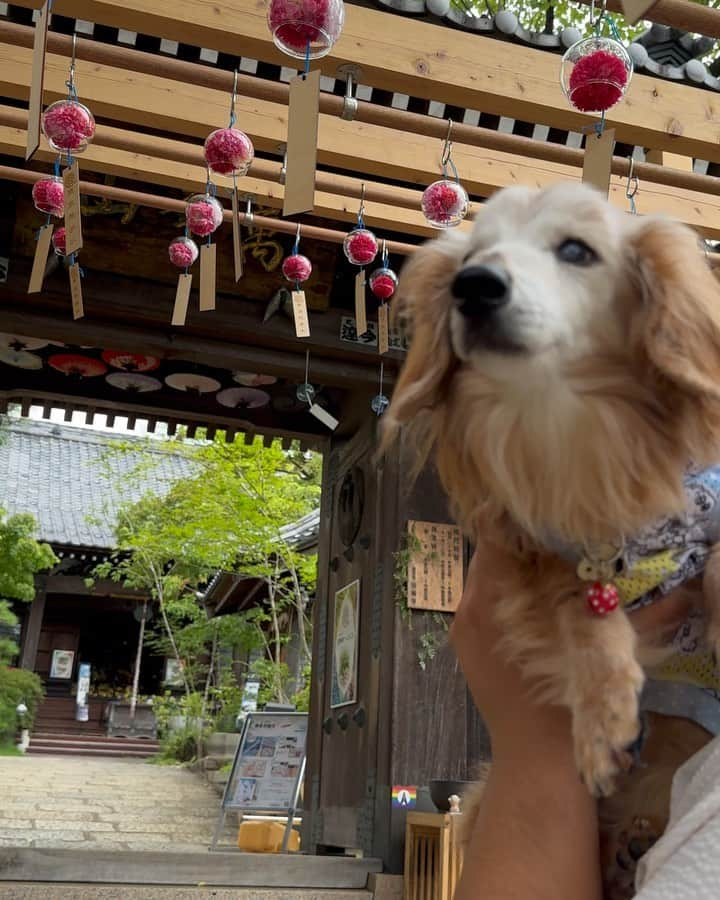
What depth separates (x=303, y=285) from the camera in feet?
21.8

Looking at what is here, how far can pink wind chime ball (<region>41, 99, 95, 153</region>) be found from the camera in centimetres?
327

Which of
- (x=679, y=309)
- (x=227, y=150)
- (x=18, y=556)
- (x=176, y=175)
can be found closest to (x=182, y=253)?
(x=176, y=175)

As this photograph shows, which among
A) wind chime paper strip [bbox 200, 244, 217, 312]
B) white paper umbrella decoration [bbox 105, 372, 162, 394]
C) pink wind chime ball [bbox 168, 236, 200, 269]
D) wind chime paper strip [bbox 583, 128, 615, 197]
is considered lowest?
wind chime paper strip [bbox 583, 128, 615, 197]

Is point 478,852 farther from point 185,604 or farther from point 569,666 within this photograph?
point 185,604

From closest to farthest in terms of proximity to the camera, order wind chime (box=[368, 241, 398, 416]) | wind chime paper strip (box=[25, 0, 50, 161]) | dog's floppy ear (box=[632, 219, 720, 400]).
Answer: dog's floppy ear (box=[632, 219, 720, 400]) < wind chime paper strip (box=[25, 0, 50, 161]) < wind chime (box=[368, 241, 398, 416])

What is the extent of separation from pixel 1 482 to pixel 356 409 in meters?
17.0

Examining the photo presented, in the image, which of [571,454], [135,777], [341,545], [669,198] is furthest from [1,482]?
[571,454]

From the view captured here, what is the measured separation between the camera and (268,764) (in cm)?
855

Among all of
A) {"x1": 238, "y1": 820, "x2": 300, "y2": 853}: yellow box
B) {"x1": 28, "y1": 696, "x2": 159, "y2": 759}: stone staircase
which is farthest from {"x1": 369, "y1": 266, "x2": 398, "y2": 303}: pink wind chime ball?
{"x1": 28, "y1": 696, "x2": 159, "y2": 759}: stone staircase

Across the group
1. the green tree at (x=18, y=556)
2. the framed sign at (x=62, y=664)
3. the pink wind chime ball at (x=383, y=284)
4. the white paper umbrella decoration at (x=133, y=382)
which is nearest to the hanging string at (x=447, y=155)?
the pink wind chime ball at (x=383, y=284)

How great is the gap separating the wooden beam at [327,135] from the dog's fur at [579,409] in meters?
2.94

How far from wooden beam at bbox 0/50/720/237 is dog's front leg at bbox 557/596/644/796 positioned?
3276 mm

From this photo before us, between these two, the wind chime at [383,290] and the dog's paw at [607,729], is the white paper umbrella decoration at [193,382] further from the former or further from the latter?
the dog's paw at [607,729]

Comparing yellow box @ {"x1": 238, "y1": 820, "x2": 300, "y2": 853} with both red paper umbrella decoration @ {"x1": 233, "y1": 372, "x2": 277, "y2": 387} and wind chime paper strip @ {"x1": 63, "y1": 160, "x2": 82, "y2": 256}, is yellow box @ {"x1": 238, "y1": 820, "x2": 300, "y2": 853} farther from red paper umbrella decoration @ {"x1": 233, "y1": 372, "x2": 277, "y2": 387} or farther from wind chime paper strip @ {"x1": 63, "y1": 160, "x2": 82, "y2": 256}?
wind chime paper strip @ {"x1": 63, "y1": 160, "x2": 82, "y2": 256}
